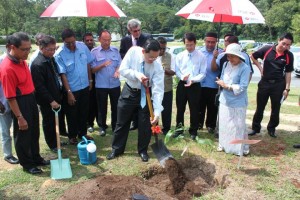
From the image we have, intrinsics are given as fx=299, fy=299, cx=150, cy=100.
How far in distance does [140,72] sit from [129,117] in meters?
0.70

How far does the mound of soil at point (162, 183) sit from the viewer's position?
136 inches

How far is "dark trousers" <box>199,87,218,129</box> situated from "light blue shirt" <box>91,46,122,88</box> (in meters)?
1.61

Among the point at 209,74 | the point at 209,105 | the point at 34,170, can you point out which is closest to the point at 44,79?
the point at 34,170

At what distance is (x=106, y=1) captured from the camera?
5051 mm

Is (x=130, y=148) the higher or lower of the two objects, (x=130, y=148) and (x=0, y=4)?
the lower

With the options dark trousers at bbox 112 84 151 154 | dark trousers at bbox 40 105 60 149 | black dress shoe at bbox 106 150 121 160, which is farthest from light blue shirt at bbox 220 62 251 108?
dark trousers at bbox 40 105 60 149

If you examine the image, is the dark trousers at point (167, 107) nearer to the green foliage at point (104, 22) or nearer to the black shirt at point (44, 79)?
the black shirt at point (44, 79)

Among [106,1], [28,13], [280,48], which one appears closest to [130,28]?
[106,1]

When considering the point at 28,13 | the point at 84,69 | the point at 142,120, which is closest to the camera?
the point at 142,120

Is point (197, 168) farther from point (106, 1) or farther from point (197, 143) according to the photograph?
point (106, 1)

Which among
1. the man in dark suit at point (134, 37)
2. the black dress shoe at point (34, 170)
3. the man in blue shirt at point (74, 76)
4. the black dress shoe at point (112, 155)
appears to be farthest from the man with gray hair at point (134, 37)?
the black dress shoe at point (34, 170)

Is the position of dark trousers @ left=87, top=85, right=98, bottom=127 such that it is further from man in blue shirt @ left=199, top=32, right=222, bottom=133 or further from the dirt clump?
the dirt clump

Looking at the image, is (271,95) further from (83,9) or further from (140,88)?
(83,9)

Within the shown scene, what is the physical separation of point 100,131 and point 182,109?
61.8 inches
